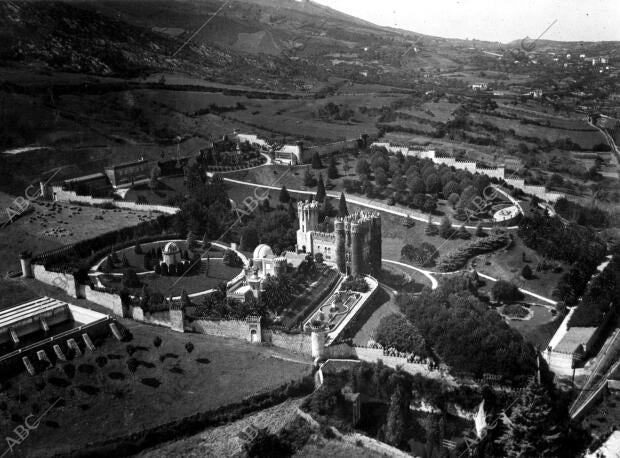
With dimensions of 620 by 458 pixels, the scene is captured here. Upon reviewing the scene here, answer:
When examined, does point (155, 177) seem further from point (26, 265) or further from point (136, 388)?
point (136, 388)

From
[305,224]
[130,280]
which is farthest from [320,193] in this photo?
[130,280]

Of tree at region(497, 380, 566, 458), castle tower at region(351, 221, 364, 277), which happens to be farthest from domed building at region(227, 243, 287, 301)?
tree at region(497, 380, 566, 458)

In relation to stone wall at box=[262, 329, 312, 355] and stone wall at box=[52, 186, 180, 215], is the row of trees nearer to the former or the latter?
stone wall at box=[262, 329, 312, 355]

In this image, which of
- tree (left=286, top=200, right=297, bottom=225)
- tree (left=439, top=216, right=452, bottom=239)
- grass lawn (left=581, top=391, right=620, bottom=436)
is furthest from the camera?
tree (left=439, top=216, right=452, bottom=239)

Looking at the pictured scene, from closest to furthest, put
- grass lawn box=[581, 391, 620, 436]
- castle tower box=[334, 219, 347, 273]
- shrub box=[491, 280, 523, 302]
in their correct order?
grass lawn box=[581, 391, 620, 436], shrub box=[491, 280, 523, 302], castle tower box=[334, 219, 347, 273]

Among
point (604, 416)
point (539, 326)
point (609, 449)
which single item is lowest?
point (539, 326)

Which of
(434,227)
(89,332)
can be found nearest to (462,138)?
(434,227)

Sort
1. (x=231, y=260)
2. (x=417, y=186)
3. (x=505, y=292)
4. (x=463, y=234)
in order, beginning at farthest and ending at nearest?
(x=417, y=186), (x=463, y=234), (x=231, y=260), (x=505, y=292)
